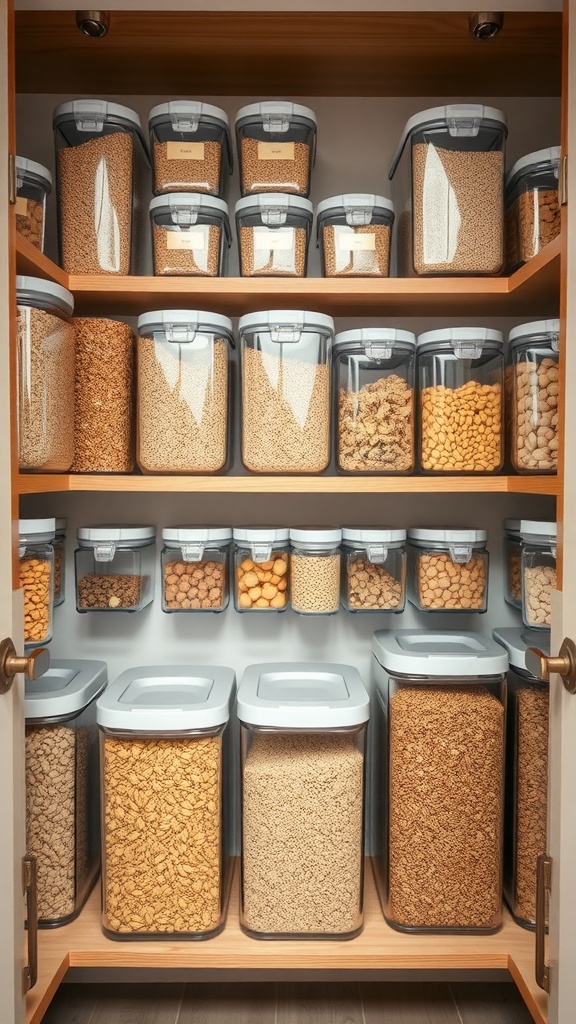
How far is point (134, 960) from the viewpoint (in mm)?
1225

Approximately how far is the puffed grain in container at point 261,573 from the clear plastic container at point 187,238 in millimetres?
→ 504

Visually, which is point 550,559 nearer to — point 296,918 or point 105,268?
point 296,918

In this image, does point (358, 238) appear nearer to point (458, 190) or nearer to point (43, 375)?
point (458, 190)

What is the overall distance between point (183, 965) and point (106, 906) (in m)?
0.17

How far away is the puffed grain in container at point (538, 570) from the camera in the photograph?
1262 millimetres

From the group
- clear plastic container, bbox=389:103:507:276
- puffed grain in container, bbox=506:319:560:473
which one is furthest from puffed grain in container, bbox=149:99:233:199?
puffed grain in container, bbox=506:319:560:473

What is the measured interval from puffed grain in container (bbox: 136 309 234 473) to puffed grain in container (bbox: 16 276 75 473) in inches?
5.6

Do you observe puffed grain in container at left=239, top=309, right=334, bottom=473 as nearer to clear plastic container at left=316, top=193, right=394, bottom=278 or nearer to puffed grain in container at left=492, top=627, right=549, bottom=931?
clear plastic container at left=316, top=193, right=394, bottom=278

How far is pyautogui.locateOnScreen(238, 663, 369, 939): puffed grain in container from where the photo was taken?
1223 mm

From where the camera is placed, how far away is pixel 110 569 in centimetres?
141

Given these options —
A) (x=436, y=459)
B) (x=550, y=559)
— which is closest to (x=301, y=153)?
(x=436, y=459)

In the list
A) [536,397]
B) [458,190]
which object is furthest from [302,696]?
[458,190]

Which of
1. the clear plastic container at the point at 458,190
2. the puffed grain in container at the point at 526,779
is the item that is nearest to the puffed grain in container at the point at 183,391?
the clear plastic container at the point at 458,190

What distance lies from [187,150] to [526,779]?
1334mm
